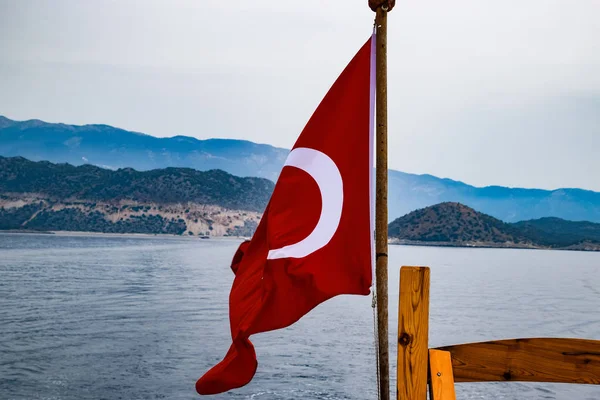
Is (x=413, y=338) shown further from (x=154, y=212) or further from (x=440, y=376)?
(x=154, y=212)

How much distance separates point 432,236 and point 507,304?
140m

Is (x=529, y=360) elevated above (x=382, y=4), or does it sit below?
below

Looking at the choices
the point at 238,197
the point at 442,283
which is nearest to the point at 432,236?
the point at 238,197

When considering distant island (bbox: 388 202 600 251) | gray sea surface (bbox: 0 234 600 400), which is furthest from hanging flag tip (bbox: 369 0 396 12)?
distant island (bbox: 388 202 600 251)

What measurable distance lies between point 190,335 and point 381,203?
67.0ft

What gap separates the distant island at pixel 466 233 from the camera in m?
171

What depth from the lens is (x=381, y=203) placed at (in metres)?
4.32

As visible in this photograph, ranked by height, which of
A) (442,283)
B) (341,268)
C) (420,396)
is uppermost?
(341,268)

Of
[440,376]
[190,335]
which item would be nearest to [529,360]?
[440,376]

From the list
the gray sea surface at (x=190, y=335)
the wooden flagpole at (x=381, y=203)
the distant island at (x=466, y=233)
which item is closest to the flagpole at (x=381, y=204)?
the wooden flagpole at (x=381, y=203)

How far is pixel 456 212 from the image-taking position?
18225 centimetres

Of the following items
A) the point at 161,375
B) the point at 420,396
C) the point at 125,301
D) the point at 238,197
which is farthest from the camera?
the point at 238,197

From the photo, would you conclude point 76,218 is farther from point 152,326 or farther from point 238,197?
point 152,326

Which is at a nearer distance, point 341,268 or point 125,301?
point 341,268
